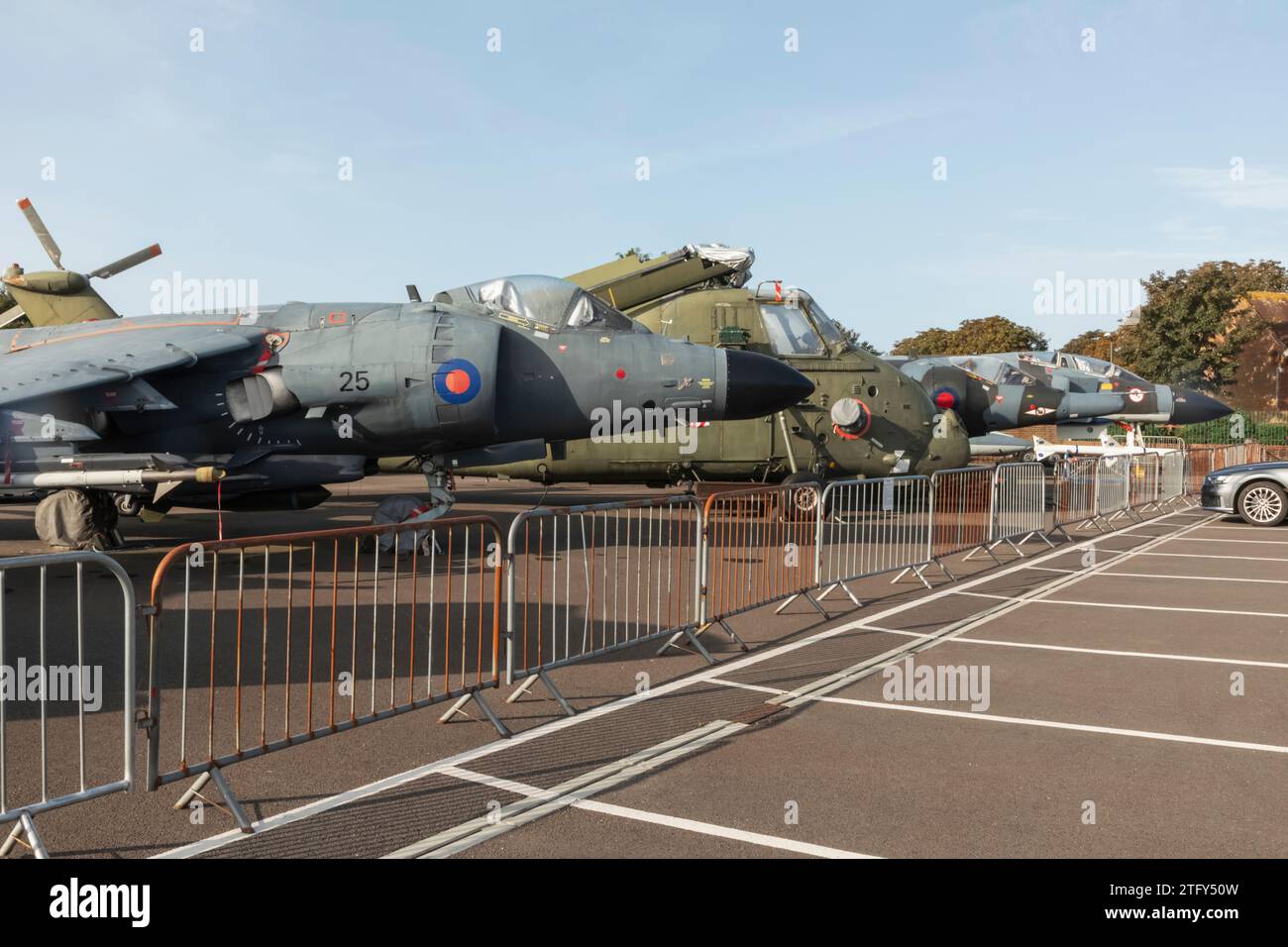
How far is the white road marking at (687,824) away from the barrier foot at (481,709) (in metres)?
0.69

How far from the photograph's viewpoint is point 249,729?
5.52m

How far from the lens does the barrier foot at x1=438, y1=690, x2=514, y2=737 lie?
5535 millimetres

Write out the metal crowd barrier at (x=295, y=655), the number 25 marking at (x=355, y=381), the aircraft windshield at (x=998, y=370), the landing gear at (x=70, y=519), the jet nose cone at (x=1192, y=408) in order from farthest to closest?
the jet nose cone at (x=1192, y=408) → the aircraft windshield at (x=998, y=370) → the number 25 marking at (x=355, y=381) → the landing gear at (x=70, y=519) → the metal crowd barrier at (x=295, y=655)

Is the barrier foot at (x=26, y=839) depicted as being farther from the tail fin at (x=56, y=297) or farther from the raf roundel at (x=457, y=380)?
the tail fin at (x=56, y=297)

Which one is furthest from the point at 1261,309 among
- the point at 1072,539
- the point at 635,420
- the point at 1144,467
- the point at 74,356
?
the point at 74,356

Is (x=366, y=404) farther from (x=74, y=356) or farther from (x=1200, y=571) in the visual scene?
(x=1200, y=571)

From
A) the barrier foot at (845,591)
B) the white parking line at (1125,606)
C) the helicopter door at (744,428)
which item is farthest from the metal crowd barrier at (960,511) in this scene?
the helicopter door at (744,428)

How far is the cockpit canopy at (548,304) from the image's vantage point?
40.4 feet

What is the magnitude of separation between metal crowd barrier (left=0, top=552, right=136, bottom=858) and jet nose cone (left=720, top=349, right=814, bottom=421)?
7289 mm

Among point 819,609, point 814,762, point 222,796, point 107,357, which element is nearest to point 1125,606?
point 819,609

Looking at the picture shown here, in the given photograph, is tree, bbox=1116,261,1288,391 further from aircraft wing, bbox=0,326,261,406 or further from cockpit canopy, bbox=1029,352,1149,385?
aircraft wing, bbox=0,326,261,406

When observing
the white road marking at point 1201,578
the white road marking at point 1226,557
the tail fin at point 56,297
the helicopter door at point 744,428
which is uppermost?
the tail fin at point 56,297

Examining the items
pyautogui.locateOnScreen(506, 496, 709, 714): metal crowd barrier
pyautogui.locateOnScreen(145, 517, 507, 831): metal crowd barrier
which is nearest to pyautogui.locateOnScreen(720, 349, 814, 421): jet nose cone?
pyautogui.locateOnScreen(506, 496, 709, 714): metal crowd barrier
